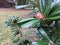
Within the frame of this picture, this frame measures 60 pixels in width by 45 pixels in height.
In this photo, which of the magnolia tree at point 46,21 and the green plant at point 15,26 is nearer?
→ the magnolia tree at point 46,21

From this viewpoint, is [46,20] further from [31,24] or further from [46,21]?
[31,24]

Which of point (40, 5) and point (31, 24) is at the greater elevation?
point (40, 5)

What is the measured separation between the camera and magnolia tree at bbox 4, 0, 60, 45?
1394 mm

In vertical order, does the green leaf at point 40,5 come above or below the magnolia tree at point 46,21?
above

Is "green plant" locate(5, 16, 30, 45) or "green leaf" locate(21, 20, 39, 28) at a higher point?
"green leaf" locate(21, 20, 39, 28)

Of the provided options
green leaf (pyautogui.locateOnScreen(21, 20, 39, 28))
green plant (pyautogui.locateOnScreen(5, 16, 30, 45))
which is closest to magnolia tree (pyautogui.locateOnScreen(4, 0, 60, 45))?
green leaf (pyautogui.locateOnScreen(21, 20, 39, 28))

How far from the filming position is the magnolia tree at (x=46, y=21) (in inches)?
54.9

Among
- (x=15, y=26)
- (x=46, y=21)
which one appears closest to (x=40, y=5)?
(x=46, y=21)

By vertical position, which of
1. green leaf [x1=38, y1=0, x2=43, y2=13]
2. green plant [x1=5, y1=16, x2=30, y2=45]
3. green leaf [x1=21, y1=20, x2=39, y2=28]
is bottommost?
green plant [x1=5, y1=16, x2=30, y2=45]

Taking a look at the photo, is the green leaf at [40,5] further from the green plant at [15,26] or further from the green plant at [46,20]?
the green plant at [15,26]

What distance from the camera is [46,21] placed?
1450 millimetres

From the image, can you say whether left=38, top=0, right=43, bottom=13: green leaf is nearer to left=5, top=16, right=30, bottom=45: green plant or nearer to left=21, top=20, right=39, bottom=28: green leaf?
left=21, top=20, right=39, bottom=28: green leaf

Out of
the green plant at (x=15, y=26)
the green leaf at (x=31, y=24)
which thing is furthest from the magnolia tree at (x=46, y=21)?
the green plant at (x=15, y=26)

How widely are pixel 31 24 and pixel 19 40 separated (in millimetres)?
498
